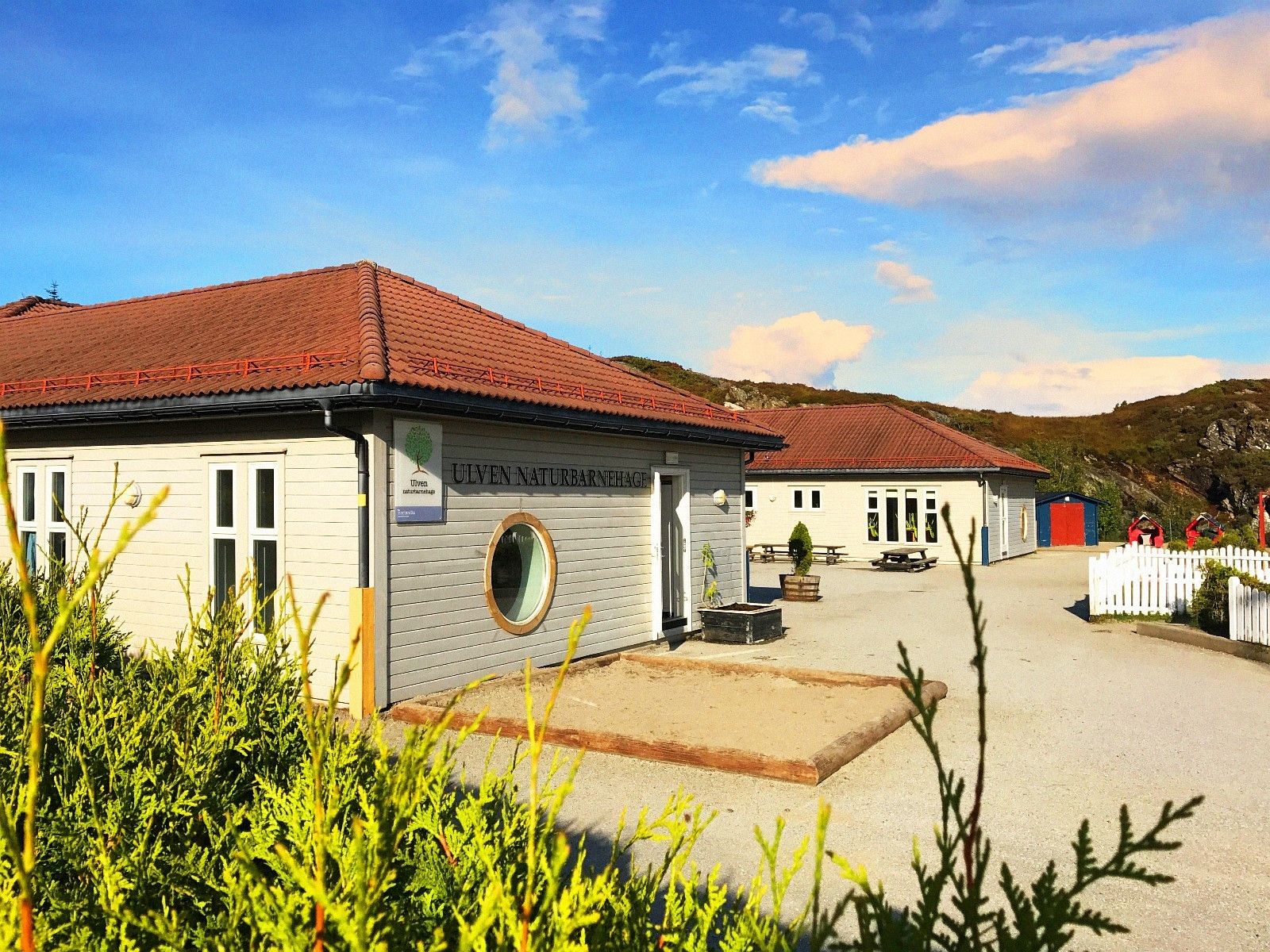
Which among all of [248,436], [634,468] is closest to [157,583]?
[248,436]

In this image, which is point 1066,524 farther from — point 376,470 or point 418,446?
point 376,470

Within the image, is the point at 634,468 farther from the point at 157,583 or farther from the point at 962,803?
the point at 962,803

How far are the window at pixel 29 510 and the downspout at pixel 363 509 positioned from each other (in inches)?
225

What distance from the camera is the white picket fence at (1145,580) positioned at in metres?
14.8

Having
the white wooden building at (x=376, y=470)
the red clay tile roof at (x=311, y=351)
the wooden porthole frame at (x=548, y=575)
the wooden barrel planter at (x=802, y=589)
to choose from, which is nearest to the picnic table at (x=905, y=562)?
the wooden barrel planter at (x=802, y=589)

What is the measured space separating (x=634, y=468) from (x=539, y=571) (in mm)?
2520

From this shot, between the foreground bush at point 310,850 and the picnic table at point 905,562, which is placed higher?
the foreground bush at point 310,850

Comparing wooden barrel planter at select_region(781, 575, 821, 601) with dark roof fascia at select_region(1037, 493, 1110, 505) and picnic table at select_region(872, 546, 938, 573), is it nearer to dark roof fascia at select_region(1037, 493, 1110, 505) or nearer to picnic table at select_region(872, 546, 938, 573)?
picnic table at select_region(872, 546, 938, 573)

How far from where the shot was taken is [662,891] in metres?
5.06

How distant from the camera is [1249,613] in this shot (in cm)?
1249

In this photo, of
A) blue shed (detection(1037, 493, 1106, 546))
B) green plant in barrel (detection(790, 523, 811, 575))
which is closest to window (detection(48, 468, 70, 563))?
green plant in barrel (detection(790, 523, 811, 575))

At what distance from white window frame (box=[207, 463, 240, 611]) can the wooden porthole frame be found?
277cm

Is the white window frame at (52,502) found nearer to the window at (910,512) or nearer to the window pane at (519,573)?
the window pane at (519,573)

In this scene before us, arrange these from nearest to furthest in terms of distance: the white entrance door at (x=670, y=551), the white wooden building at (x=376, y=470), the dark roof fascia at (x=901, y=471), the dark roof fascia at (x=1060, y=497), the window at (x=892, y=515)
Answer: the white wooden building at (x=376, y=470) → the white entrance door at (x=670, y=551) → the dark roof fascia at (x=901, y=471) → the window at (x=892, y=515) → the dark roof fascia at (x=1060, y=497)
